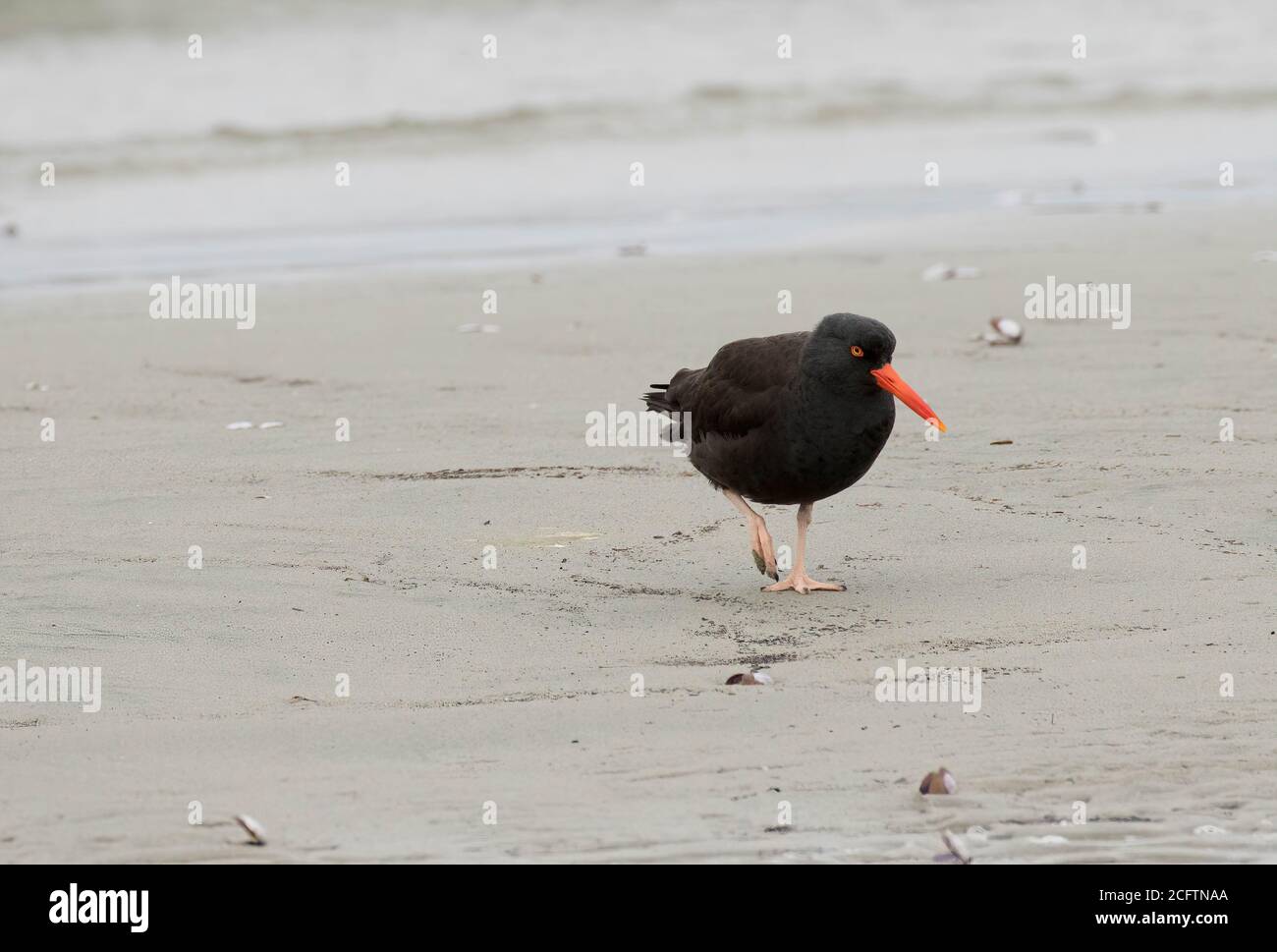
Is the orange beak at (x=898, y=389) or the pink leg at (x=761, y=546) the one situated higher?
the orange beak at (x=898, y=389)

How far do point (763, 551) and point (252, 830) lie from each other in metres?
2.93

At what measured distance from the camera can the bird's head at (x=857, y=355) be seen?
6.29m

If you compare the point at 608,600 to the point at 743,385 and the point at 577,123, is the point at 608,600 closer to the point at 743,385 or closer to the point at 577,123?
the point at 743,385

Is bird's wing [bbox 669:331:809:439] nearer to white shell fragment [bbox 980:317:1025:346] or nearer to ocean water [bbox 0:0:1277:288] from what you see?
white shell fragment [bbox 980:317:1025:346]

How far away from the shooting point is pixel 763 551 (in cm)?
676

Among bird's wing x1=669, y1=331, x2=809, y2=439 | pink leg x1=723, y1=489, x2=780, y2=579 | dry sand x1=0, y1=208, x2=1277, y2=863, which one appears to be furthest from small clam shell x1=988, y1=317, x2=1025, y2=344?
pink leg x1=723, y1=489, x2=780, y2=579

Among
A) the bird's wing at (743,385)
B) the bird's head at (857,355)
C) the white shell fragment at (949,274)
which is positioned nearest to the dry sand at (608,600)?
the bird's wing at (743,385)

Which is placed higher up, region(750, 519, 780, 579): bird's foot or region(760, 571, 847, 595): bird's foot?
region(750, 519, 780, 579): bird's foot

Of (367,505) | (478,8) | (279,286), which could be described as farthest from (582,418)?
(478,8)

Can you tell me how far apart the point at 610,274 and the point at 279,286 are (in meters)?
2.54

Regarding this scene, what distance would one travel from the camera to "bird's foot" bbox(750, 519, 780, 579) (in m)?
6.73

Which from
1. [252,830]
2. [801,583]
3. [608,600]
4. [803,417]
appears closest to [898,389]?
[803,417]

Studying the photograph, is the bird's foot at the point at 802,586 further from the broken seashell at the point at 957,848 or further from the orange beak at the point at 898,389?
the broken seashell at the point at 957,848
